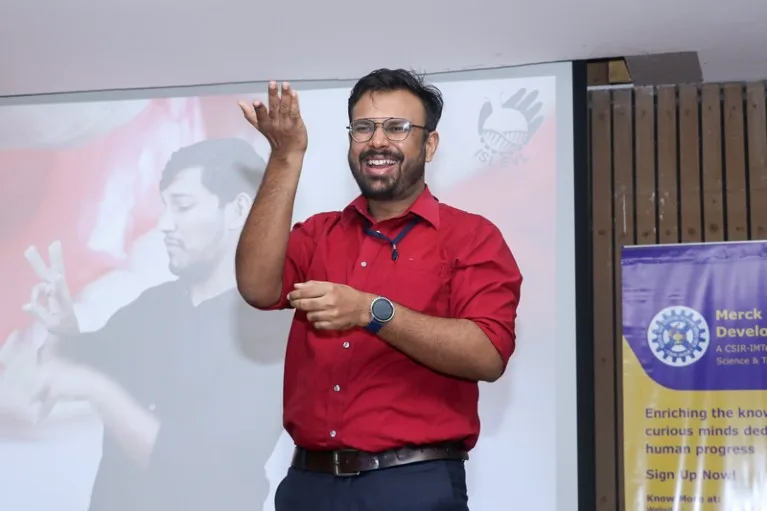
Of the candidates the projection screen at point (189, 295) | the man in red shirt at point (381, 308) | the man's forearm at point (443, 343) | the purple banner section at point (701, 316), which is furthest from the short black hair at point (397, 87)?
the purple banner section at point (701, 316)

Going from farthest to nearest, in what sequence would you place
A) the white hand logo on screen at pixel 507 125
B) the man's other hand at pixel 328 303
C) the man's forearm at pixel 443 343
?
1. the white hand logo on screen at pixel 507 125
2. the man's forearm at pixel 443 343
3. the man's other hand at pixel 328 303

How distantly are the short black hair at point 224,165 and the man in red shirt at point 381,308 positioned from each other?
5.33 ft

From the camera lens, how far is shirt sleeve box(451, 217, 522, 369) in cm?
216

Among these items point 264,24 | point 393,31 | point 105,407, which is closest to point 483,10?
point 393,31

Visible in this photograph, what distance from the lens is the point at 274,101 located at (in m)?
2.13

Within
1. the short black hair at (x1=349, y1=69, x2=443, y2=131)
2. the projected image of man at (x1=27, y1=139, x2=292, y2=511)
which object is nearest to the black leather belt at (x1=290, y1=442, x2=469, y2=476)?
the short black hair at (x1=349, y1=69, x2=443, y2=131)

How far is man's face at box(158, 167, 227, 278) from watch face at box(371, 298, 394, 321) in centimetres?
210

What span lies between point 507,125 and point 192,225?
134 cm

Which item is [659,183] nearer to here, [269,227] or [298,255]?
[298,255]

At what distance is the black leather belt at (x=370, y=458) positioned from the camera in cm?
211

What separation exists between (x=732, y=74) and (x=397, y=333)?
8.87 ft

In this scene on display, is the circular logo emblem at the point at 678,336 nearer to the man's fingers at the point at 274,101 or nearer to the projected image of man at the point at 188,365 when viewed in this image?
the projected image of man at the point at 188,365

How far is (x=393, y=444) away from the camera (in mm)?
2117

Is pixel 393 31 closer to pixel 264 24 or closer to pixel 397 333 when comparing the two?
pixel 264 24
